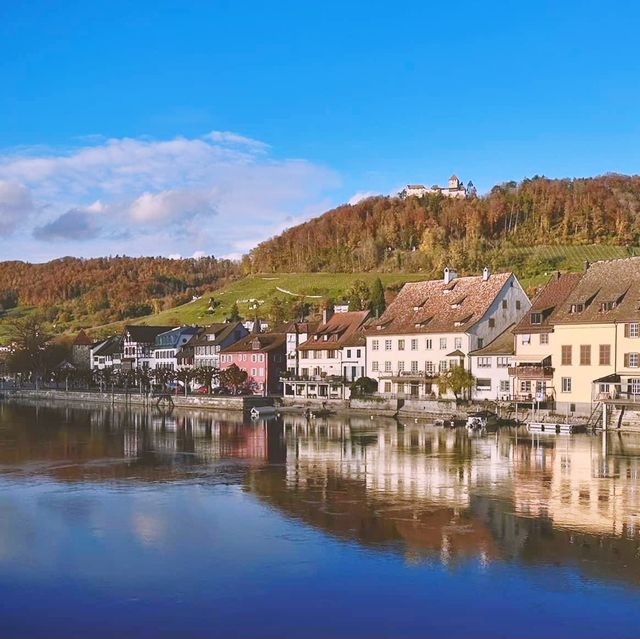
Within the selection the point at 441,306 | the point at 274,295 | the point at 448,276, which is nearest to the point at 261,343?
the point at 448,276

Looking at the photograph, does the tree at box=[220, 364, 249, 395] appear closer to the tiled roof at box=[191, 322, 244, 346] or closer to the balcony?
the tiled roof at box=[191, 322, 244, 346]

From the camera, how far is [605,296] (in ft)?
197

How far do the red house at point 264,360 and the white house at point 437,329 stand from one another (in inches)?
660

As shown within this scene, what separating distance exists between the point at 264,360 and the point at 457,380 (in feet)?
103

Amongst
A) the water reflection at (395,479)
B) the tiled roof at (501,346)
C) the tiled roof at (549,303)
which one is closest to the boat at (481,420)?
the water reflection at (395,479)

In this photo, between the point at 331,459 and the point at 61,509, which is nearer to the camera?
the point at 61,509

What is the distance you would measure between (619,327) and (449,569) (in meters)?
38.6

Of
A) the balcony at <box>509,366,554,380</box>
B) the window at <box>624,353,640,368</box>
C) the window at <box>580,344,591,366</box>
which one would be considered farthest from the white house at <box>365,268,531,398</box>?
the window at <box>624,353,640,368</box>

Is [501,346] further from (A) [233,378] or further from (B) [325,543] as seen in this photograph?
(B) [325,543]

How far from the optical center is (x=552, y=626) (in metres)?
18.9

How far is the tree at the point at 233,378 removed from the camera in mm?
90500

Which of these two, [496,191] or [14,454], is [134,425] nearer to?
[14,454]

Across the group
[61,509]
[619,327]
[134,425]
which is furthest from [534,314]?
[61,509]

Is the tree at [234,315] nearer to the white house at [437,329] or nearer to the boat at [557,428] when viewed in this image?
the white house at [437,329]
